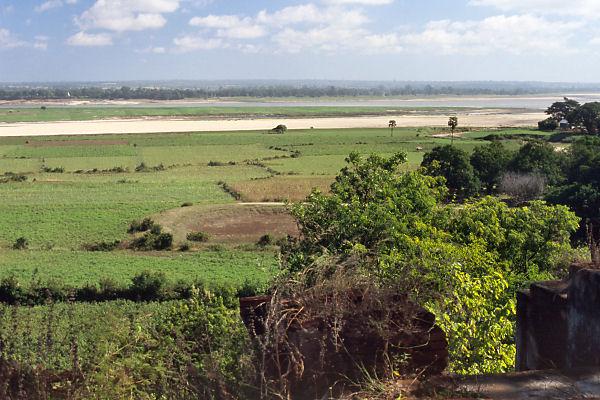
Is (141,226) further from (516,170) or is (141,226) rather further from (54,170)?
(54,170)

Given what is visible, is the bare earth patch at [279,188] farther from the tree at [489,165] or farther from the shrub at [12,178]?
the shrub at [12,178]

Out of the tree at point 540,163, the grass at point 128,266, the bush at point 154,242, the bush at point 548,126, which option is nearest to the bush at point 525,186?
the tree at point 540,163

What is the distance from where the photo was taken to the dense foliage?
7.82 m

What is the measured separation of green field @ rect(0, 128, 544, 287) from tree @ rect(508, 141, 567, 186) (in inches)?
615

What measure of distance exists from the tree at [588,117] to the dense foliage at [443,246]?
84467mm

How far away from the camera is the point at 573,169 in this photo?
163 ft

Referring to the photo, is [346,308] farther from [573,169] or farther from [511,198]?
[573,169]

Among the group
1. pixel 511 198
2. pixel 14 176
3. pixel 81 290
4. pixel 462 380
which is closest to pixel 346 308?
pixel 462 380

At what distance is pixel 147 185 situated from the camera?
196 feet

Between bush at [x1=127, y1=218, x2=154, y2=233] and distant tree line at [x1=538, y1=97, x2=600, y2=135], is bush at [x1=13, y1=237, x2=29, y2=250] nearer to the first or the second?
bush at [x1=127, y1=218, x2=154, y2=233]

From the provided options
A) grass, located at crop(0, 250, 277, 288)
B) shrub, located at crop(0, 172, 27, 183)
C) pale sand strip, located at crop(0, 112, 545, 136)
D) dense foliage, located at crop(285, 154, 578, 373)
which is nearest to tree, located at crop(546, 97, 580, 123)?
pale sand strip, located at crop(0, 112, 545, 136)

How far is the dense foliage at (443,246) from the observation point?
25.6ft

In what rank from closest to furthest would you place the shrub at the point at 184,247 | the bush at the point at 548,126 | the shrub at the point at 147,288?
the shrub at the point at 147,288 → the shrub at the point at 184,247 → the bush at the point at 548,126

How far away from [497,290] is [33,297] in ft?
71.8
